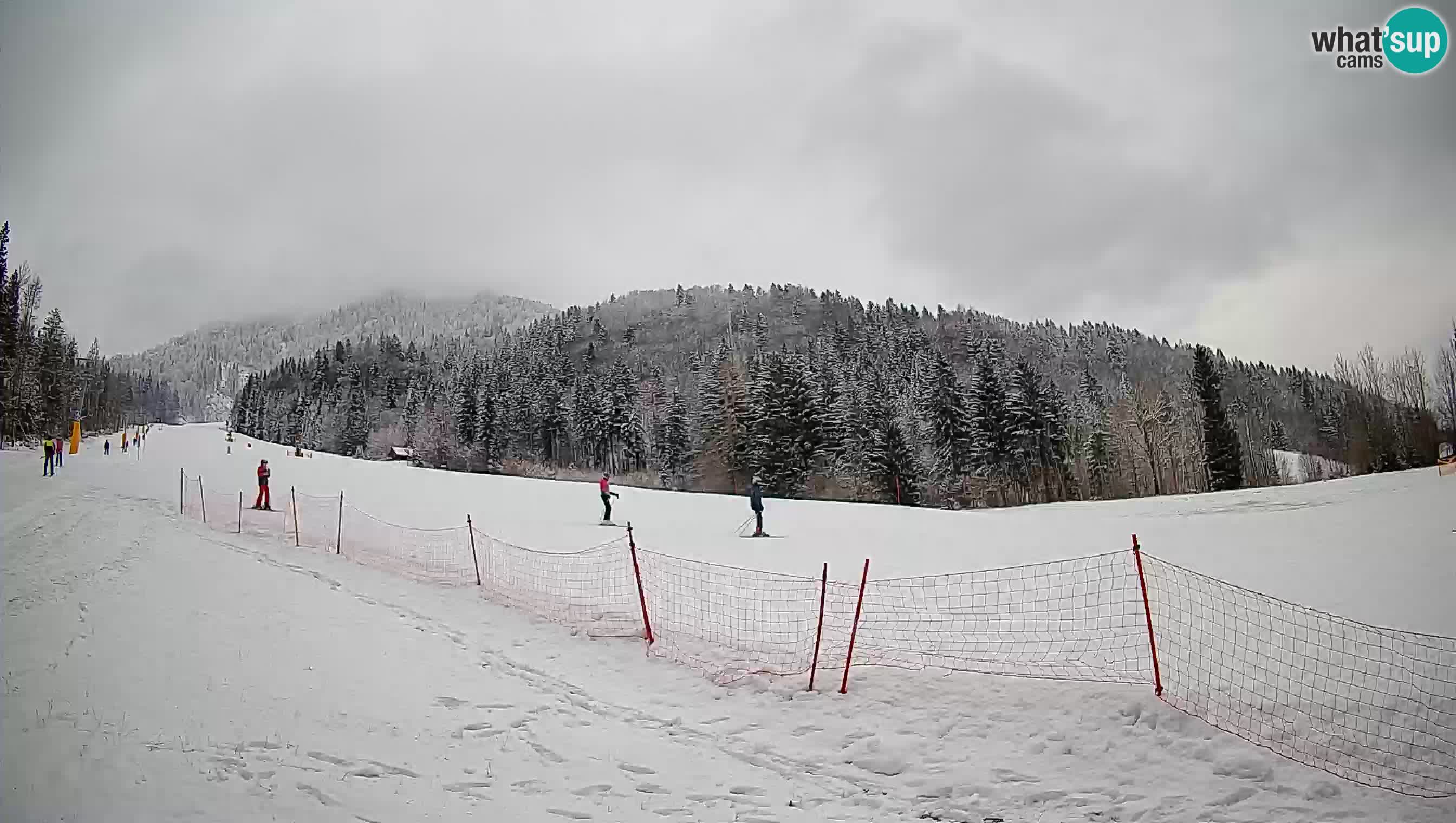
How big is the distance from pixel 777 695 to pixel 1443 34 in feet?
33.3

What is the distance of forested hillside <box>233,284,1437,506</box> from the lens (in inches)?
1956

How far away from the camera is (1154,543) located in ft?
62.0

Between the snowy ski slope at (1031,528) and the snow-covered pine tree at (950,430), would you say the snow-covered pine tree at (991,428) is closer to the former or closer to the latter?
the snow-covered pine tree at (950,430)

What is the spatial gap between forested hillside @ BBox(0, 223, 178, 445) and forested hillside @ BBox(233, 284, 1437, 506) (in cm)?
2614

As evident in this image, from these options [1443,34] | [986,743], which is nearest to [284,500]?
[986,743]

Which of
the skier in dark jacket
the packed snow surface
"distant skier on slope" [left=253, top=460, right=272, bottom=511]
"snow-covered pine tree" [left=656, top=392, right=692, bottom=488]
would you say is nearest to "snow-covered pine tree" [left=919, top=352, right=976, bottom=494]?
"snow-covered pine tree" [left=656, top=392, right=692, bottom=488]

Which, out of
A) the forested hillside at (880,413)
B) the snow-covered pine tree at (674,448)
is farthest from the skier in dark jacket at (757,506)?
the snow-covered pine tree at (674,448)

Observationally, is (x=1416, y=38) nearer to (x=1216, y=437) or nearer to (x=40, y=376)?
(x=1216, y=437)

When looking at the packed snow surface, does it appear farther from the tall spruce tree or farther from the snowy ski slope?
the tall spruce tree

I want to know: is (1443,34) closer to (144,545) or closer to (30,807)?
(30,807)

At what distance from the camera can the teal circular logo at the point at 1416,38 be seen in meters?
7.08

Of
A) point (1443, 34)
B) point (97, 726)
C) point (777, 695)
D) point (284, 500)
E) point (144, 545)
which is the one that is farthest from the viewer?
point (284, 500)

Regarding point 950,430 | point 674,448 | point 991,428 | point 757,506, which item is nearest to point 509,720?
point 757,506

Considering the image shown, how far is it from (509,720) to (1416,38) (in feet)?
39.2
